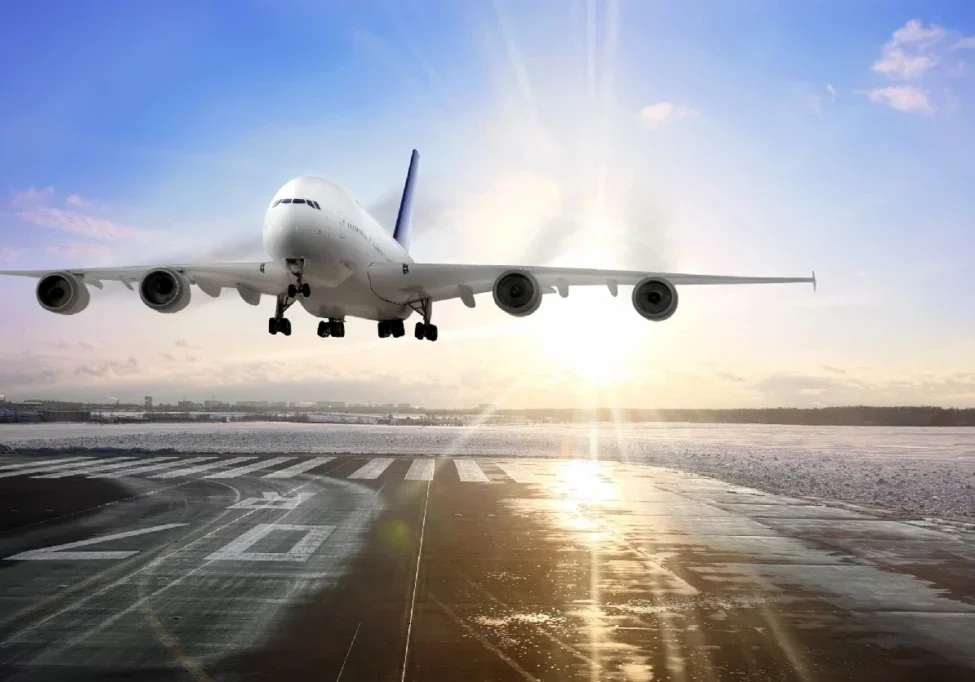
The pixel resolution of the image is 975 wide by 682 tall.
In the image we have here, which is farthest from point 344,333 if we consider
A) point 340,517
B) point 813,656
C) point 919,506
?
point 813,656

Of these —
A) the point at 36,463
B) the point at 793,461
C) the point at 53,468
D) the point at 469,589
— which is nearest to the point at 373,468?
the point at 53,468

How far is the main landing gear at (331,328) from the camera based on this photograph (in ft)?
97.0

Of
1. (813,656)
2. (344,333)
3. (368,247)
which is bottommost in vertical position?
(813,656)

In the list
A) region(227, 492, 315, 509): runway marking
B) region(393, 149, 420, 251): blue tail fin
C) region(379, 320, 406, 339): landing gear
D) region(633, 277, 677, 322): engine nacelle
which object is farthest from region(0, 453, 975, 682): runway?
region(393, 149, 420, 251): blue tail fin

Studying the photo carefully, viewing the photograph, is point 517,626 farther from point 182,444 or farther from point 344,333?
point 182,444

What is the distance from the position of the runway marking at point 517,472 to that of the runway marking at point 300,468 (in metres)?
8.46

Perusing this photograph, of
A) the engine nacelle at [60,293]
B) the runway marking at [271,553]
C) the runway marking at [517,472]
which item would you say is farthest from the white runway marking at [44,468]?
the runway marking at [517,472]

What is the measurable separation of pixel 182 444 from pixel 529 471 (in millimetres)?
27427

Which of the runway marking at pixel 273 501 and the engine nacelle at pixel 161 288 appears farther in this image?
the engine nacelle at pixel 161 288

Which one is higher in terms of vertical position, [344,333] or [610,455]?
[344,333]

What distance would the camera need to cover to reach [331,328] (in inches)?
1175

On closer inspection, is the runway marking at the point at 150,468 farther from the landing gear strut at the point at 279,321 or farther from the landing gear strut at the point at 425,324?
the landing gear strut at the point at 425,324

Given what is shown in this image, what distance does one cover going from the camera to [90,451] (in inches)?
1471

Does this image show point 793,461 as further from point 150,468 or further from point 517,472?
point 150,468
